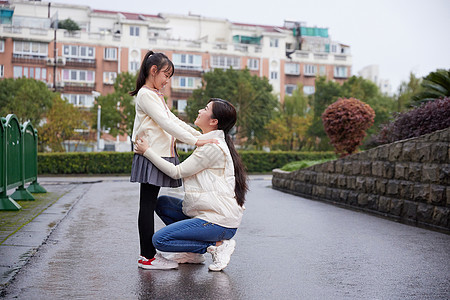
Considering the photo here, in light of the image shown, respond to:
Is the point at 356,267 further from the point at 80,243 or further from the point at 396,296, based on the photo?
the point at 80,243

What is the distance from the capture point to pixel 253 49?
211ft

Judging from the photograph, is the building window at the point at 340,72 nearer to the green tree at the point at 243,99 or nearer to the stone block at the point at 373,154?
the green tree at the point at 243,99

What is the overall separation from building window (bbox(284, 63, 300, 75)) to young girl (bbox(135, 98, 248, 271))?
62.6 m

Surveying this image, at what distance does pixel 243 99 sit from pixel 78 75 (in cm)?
2265

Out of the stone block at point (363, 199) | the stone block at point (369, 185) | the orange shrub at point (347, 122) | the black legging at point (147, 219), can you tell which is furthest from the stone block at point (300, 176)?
the black legging at point (147, 219)

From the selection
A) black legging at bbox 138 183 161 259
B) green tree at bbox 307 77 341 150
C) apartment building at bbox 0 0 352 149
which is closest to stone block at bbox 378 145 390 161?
black legging at bbox 138 183 161 259

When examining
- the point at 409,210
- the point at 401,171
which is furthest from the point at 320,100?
the point at 409,210

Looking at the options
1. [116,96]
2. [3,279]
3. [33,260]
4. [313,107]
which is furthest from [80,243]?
[313,107]

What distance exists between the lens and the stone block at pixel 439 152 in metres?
7.87

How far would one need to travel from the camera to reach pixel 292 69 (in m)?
67.0

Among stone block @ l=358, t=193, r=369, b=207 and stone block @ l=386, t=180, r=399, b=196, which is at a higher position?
stone block @ l=386, t=180, r=399, b=196

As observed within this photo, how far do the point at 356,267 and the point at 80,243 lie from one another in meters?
3.05

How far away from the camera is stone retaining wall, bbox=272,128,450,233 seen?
7914mm

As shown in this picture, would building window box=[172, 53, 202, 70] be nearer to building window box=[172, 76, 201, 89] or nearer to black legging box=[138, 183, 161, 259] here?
building window box=[172, 76, 201, 89]
